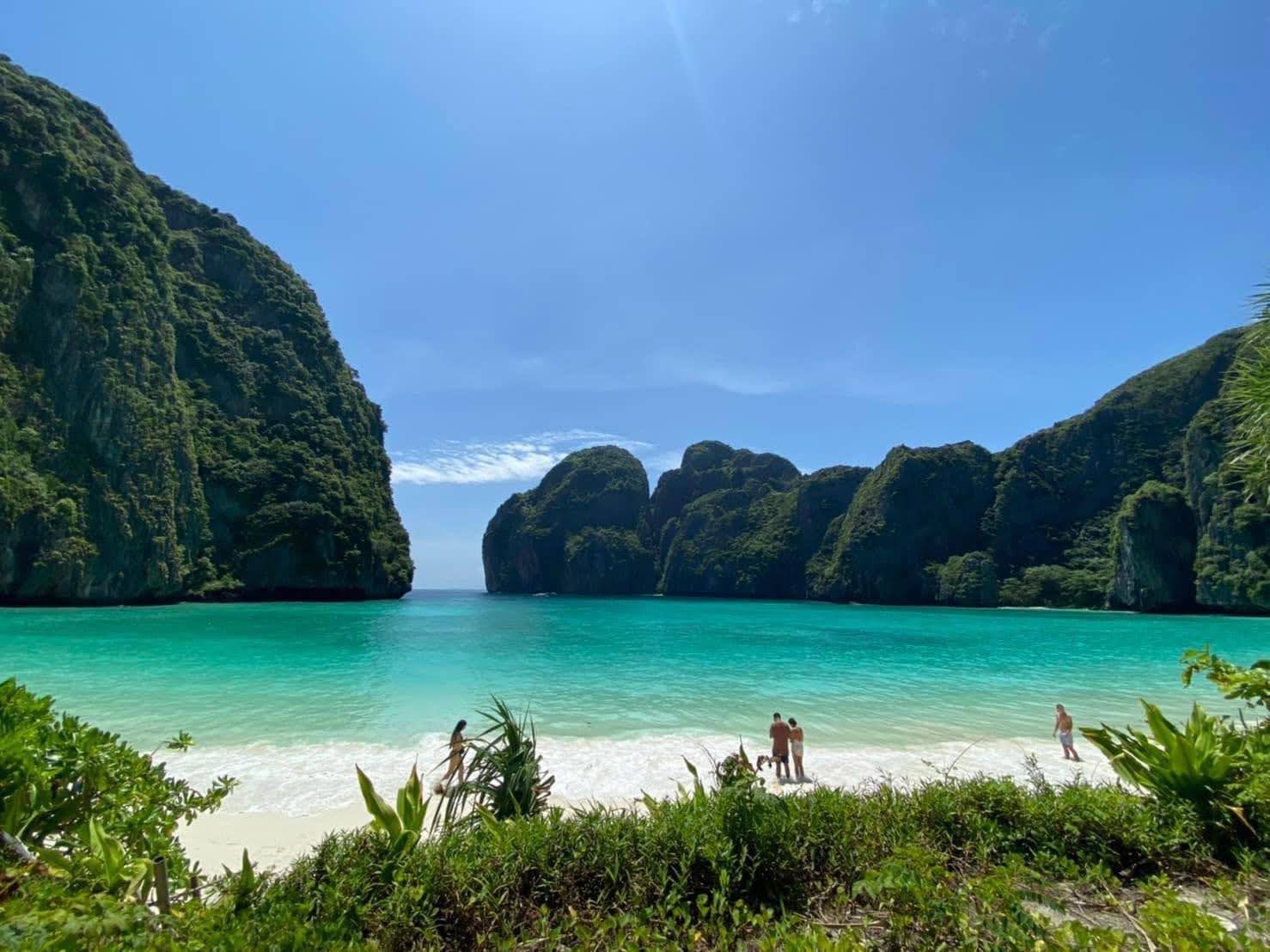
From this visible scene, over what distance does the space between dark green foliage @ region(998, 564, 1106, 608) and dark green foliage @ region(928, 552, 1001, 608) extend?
2.37 meters

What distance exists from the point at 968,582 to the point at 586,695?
97119 millimetres

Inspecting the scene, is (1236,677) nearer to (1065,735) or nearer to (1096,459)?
(1065,735)

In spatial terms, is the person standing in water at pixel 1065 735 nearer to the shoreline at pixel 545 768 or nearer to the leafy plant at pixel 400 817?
the shoreline at pixel 545 768

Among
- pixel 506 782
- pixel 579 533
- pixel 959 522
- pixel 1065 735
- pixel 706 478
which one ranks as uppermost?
pixel 706 478

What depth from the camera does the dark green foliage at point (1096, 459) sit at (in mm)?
88812

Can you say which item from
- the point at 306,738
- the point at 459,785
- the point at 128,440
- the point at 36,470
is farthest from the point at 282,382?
the point at 459,785

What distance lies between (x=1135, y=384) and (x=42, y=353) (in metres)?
153

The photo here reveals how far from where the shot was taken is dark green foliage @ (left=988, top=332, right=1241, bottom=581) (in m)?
88.8

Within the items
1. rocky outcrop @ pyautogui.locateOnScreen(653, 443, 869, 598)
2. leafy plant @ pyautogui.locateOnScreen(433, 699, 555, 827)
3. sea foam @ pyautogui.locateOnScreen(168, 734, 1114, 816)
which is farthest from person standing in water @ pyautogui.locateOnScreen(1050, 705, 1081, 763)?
rocky outcrop @ pyautogui.locateOnScreen(653, 443, 869, 598)

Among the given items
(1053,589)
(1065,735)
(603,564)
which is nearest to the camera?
(1065,735)

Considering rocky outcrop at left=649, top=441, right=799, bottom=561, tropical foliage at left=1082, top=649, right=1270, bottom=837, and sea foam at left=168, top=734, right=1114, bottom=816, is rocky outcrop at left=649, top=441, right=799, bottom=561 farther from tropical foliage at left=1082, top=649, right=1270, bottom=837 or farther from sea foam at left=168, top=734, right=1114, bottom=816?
tropical foliage at left=1082, top=649, right=1270, bottom=837

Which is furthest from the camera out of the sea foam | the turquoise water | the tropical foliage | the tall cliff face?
the tall cliff face

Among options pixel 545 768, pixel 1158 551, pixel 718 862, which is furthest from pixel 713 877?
pixel 1158 551

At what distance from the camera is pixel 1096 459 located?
314 feet
